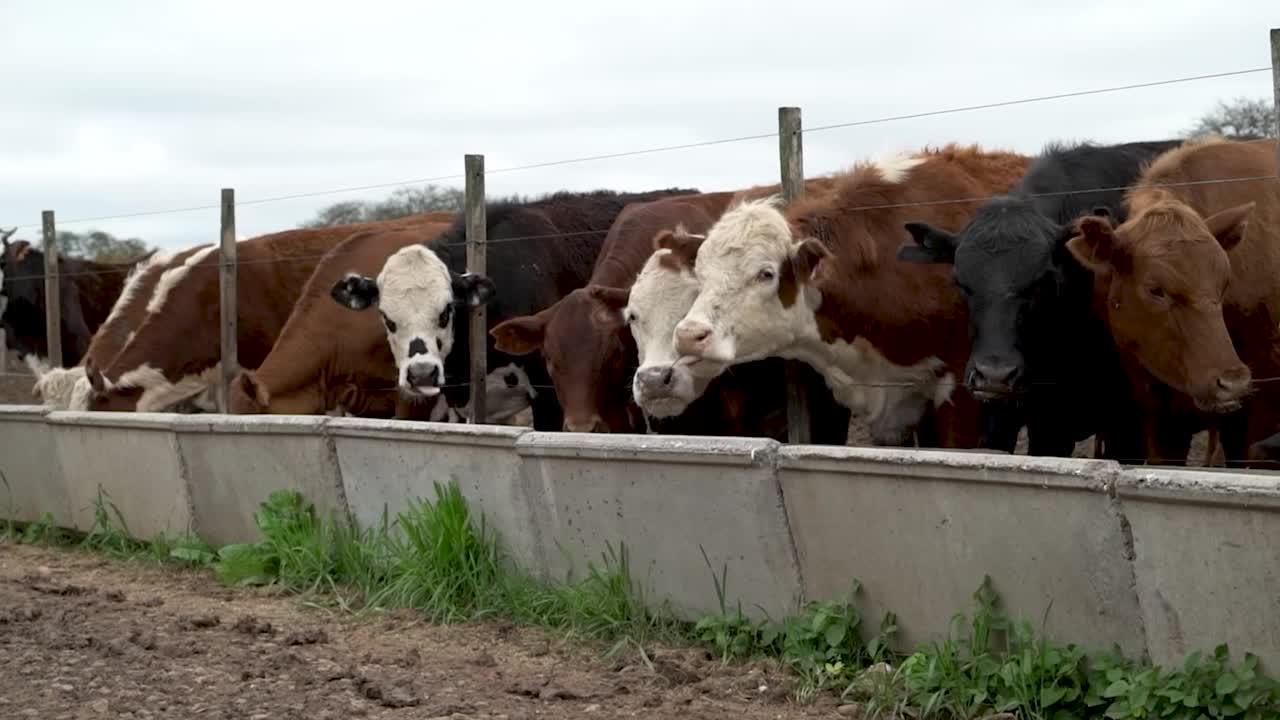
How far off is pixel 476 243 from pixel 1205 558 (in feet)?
22.8

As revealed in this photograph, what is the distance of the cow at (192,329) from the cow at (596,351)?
4637 millimetres

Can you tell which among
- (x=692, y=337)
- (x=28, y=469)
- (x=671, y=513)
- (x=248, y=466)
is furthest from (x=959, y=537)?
(x=28, y=469)

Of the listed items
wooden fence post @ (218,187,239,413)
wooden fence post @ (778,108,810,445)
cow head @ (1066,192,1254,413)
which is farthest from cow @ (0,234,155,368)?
cow head @ (1066,192,1254,413)

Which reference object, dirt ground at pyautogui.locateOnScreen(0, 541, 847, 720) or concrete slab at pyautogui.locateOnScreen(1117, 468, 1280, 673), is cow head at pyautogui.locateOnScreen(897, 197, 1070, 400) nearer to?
dirt ground at pyautogui.locateOnScreen(0, 541, 847, 720)

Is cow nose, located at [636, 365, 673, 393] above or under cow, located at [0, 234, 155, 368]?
under

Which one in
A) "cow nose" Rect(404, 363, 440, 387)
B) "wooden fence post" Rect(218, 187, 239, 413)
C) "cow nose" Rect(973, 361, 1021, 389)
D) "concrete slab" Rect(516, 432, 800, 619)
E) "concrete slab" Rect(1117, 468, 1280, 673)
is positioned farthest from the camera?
"wooden fence post" Rect(218, 187, 239, 413)

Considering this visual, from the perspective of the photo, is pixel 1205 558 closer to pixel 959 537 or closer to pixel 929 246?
pixel 959 537

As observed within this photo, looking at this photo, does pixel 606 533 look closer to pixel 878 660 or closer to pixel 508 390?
pixel 878 660

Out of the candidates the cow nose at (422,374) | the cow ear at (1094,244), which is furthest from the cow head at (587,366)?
the cow ear at (1094,244)

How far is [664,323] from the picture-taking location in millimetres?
9531

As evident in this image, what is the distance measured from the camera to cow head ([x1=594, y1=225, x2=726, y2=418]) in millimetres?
9102

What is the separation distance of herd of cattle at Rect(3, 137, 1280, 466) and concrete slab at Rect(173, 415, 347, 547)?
173cm

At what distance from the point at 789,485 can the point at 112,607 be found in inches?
152

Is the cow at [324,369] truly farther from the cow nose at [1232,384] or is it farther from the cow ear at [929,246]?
the cow nose at [1232,384]
